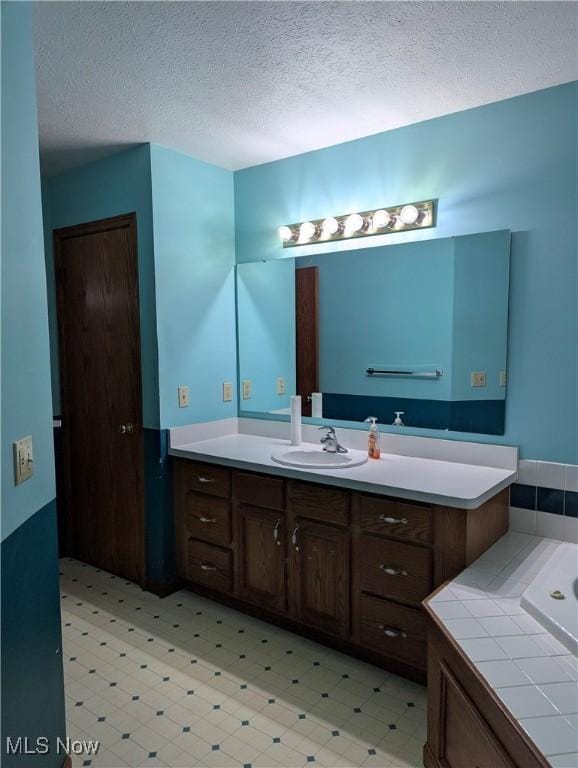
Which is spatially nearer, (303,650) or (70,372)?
(303,650)

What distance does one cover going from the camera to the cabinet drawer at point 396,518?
209cm

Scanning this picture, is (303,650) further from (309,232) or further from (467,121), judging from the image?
(467,121)

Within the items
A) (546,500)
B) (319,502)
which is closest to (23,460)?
(319,502)

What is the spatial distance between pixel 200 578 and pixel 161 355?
124cm

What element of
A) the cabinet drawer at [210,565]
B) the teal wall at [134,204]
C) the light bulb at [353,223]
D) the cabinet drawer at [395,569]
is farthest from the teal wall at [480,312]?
the teal wall at [134,204]

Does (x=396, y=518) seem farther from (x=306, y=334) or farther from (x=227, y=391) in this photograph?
(x=227, y=391)

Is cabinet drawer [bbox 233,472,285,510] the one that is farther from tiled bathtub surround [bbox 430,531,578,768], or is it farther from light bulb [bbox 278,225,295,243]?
light bulb [bbox 278,225,295,243]

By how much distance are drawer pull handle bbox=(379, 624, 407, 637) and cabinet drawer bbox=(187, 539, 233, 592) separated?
2.93 feet

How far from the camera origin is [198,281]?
10.2 feet

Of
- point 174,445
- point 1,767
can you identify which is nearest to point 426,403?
point 174,445

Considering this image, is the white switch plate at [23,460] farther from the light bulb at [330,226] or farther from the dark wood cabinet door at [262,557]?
the light bulb at [330,226]

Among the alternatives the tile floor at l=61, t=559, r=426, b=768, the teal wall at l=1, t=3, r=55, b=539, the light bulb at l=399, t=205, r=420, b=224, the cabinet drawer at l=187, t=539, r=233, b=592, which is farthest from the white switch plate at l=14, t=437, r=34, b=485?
the light bulb at l=399, t=205, r=420, b=224

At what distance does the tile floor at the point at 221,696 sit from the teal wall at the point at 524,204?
1.21 metres

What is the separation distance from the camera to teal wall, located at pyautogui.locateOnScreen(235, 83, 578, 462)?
218 cm
